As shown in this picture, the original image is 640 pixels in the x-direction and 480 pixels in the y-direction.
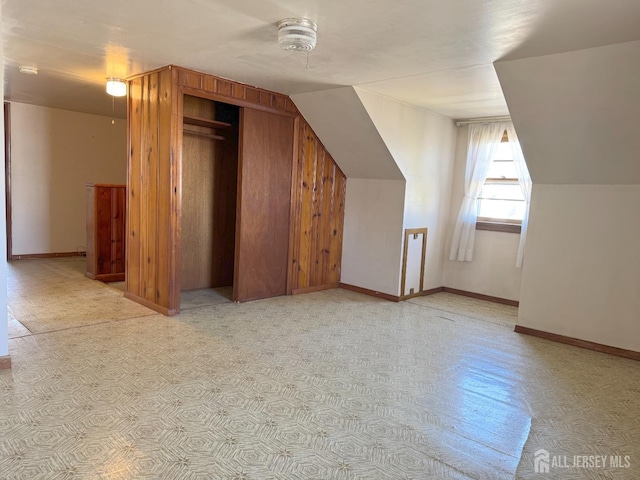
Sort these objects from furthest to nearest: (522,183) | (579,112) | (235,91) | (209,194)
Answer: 1. (209,194)
2. (522,183)
3. (235,91)
4. (579,112)

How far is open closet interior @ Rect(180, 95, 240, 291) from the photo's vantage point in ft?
17.0

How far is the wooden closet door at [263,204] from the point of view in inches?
190

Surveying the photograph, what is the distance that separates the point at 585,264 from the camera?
4.09m

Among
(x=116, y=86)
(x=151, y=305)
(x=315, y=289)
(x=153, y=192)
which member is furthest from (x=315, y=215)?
(x=116, y=86)

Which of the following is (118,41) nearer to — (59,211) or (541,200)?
(541,200)

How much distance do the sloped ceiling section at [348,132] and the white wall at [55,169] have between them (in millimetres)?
4130

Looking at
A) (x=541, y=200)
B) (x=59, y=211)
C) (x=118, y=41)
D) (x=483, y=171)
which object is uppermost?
(x=118, y=41)

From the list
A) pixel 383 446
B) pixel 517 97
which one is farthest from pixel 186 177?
pixel 383 446

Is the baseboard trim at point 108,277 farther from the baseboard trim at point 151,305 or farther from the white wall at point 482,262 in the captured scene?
the white wall at point 482,262

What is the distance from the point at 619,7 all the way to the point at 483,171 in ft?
10.9

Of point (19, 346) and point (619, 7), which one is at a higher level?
point (619, 7)

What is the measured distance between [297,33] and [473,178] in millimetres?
3612

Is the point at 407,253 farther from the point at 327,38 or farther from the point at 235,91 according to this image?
the point at 327,38

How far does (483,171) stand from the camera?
18.6 feet
